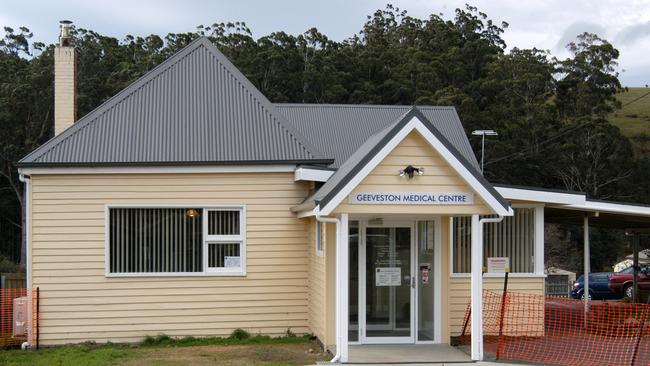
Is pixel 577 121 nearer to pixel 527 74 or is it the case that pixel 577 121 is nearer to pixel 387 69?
pixel 527 74

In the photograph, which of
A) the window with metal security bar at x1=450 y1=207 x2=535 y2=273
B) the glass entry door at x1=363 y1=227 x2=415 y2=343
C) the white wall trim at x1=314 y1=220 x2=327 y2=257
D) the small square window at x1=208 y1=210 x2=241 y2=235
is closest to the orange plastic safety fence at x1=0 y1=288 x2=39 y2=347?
the small square window at x1=208 y1=210 x2=241 y2=235

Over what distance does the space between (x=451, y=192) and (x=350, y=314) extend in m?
2.97

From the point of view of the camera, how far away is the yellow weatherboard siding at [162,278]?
15305mm

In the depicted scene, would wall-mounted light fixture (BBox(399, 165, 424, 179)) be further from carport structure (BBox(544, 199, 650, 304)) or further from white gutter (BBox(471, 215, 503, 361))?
carport structure (BBox(544, 199, 650, 304))

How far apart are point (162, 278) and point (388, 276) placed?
4.42 meters

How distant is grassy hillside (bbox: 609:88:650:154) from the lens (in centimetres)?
6838

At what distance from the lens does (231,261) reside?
1575 cm

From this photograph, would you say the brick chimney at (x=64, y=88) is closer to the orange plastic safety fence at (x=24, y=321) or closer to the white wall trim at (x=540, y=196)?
the orange plastic safety fence at (x=24, y=321)

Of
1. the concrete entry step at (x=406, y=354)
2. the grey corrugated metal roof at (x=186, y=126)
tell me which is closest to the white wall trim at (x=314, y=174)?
the grey corrugated metal roof at (x=186, y=126)

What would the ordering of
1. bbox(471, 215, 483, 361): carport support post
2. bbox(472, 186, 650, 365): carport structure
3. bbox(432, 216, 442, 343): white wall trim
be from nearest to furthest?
1. bbox(471, 215, 483, 361): carport support post
2. bbox(472, 186, 650, 365): carport structure
3. bbox(432, 216, 442, 343): white wall trim

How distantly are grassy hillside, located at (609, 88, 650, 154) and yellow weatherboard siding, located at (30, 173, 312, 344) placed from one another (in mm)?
53292

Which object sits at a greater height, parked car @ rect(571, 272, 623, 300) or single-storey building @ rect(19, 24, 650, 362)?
single-storey building @ rect(19, 24, 650, 362)

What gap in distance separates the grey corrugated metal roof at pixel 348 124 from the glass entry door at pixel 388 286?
4.51 m

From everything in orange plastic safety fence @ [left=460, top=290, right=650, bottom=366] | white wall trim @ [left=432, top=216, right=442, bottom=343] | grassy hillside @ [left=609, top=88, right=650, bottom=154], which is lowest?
orange plastic safety fence @ [left=460, top=290, right=650, bottom=366]
